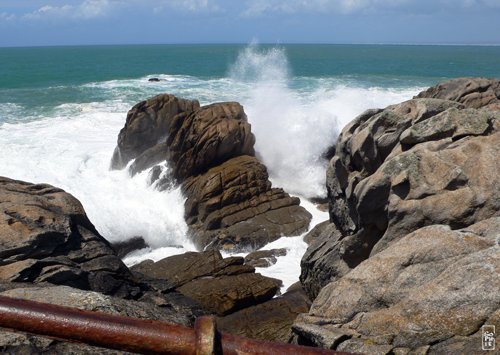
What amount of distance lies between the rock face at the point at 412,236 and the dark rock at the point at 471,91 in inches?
322

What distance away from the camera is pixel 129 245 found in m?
14.9

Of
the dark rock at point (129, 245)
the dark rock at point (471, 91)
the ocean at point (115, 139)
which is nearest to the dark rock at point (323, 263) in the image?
the ocean at point (115, 139)

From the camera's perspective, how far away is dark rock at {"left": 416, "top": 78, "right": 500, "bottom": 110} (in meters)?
17.0

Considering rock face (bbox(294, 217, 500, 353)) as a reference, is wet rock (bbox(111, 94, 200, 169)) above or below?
below

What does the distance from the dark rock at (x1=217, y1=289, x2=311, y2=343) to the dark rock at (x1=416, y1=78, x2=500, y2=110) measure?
9838 mm

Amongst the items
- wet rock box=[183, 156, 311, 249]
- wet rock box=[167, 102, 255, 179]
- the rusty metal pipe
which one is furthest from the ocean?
the rusty metal pipe

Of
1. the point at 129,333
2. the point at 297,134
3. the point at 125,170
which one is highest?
the point at 129,333

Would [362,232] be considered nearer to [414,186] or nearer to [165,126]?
[414,186]

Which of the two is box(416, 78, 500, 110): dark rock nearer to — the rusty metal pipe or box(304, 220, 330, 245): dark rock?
box(304, 220, 330, 245): dark rock

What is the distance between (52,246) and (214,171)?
8.61m

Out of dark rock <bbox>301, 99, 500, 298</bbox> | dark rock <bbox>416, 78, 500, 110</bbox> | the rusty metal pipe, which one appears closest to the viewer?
the rusty metal pipe

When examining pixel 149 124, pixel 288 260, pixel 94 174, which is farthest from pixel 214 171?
pixel 94 174

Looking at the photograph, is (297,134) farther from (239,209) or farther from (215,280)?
(215,280)

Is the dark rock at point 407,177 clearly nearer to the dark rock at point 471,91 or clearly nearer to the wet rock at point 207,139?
the wet rock at point 207,139
